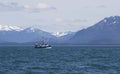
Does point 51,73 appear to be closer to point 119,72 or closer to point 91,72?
point 91,72

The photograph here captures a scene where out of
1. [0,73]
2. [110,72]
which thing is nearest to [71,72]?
[110,72]

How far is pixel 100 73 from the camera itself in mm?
82375

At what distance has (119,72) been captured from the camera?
8375cm

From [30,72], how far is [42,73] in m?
3.25

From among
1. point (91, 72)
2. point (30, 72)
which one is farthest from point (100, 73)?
point (30, 72)

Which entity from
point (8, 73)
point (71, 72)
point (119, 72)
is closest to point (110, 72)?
point (119, 72)

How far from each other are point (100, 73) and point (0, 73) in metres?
19.2

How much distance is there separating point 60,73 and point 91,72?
6316mm

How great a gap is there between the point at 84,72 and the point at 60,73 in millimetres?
4936

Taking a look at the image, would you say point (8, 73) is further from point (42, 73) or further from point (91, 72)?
point (91, 72)

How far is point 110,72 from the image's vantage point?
84062 millimetres

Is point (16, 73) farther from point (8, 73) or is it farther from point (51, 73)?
point (51, 73)

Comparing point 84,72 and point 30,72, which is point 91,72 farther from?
point 30,72

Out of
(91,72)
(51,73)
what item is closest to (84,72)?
(91,72)
